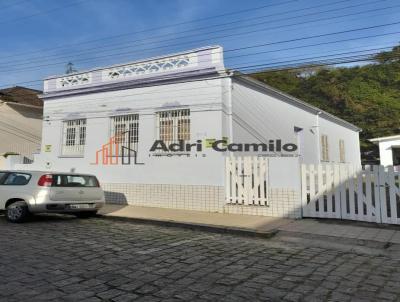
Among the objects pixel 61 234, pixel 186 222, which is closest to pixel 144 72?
pixel 186 222

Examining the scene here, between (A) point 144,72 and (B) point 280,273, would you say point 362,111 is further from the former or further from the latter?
(B) point 280,273

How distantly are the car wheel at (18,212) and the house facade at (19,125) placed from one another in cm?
1064

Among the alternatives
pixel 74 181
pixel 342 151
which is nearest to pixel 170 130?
pixel 74 181

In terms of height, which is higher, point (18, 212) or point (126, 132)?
point (126, 132)

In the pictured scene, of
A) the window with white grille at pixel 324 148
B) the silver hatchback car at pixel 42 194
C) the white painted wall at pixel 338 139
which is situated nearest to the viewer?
the silver hatchback car at pixel 42 194

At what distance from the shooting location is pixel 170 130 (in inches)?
503

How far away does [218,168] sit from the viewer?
11484 mm

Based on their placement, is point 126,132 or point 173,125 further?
point 126,132

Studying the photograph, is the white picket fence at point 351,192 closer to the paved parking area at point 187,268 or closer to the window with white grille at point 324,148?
the paved parking area at point 187,268

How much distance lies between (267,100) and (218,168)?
15.8ft

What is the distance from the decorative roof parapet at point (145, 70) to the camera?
38.8ft

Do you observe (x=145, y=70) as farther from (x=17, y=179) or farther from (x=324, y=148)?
(x=324, y=148)

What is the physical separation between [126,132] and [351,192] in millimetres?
8128

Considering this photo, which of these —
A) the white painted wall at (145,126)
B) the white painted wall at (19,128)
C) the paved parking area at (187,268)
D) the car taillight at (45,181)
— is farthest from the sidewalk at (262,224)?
the white painted wall at (19,128)
